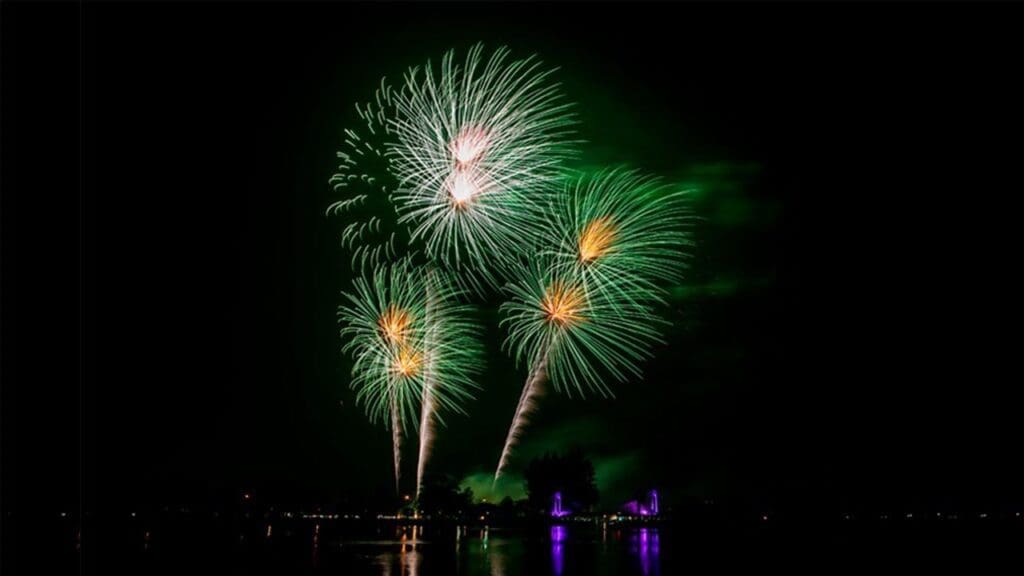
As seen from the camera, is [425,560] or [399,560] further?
[425,560]

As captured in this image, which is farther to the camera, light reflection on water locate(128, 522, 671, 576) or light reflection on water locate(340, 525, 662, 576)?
light reflection on water locate(340, 525, 662, 576)

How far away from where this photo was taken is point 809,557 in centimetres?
4056

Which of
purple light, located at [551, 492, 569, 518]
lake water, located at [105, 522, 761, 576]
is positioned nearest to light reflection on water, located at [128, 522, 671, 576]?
lake water, located at [105, 522, 761, 576]

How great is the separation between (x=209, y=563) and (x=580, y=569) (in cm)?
1324

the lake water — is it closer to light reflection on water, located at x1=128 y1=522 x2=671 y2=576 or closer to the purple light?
light reflection on water, located at x1=128 y1=522 x2=671 y2=576

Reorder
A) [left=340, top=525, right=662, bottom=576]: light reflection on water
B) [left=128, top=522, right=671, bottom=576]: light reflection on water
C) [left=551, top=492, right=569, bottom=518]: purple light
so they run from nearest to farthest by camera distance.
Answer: [left=128, top=522, right=671, bottom=576]: light reflection on water, [left=340, top=525, right=662, bottom=576]: light reflection on water, [left=551, top=492, right=569, bottom=518]: purple light

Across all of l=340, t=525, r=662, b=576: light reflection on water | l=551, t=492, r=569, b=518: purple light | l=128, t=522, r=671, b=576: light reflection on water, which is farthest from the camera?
l=551, t=492, r=569, b=518: purple light

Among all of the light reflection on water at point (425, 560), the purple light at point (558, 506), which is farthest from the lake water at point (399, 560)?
the purple light at point (558, 506)

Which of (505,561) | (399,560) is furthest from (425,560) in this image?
(505,561)

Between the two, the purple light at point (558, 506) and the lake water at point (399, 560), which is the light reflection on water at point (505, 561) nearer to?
the lake water at point (399, 560)

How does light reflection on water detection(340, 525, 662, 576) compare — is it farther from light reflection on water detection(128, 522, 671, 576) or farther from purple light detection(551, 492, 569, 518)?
purple light detection(551, 492, 569, 518)

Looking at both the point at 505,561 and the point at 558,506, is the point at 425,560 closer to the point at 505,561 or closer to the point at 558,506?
the point at 505,561

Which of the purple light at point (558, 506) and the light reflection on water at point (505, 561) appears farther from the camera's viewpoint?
the purple light at point (558, 506)

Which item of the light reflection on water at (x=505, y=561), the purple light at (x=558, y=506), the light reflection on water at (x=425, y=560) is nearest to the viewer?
the light reflection on water at (x=425, y=560)
